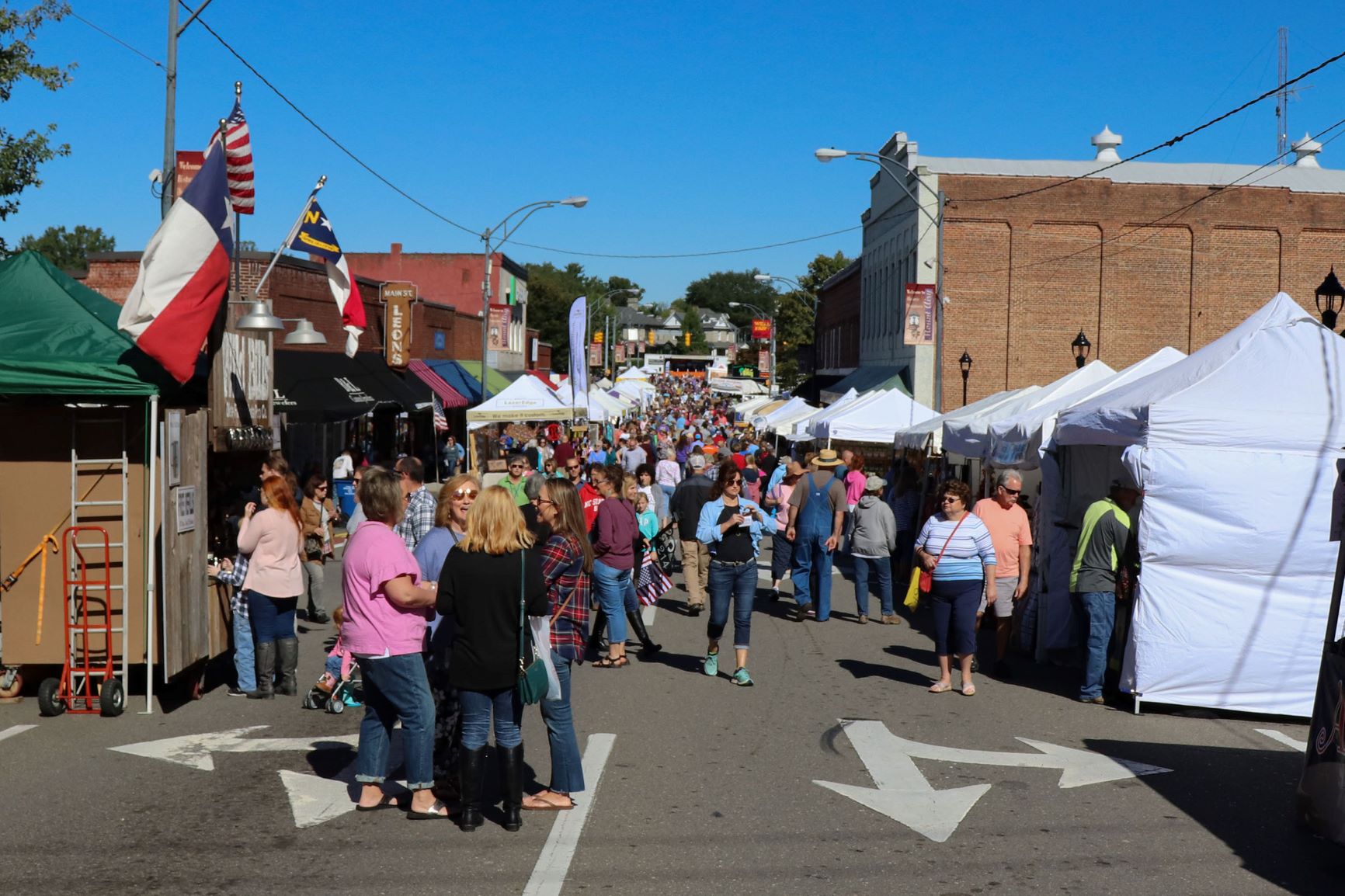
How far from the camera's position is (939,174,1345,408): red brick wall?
40156 mm

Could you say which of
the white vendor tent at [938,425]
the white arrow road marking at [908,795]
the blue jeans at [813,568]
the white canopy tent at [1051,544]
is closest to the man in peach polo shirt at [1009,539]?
the white canopy tent at [1051,544]

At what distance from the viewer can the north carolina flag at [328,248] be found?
795 inches

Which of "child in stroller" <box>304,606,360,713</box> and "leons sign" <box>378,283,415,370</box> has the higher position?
"leons sign" <box>378,283,415,370</box>

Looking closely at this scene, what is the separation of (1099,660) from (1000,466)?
4.82 metres

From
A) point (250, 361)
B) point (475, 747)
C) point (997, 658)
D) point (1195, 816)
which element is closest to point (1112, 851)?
point (1195, 816)

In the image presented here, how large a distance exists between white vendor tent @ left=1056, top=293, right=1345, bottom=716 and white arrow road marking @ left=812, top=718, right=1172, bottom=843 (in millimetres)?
1791

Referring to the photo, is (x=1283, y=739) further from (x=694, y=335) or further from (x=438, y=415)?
(x=694, y=335)

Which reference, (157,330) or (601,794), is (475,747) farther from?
(157,330)

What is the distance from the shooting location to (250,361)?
11625 millimetres

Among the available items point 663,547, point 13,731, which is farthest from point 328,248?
point 13,731

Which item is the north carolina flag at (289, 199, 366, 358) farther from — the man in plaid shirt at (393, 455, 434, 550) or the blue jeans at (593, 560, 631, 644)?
the man in plaid shirt at (393, 455, 434, 550)

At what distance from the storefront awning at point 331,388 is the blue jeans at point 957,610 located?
526 inches

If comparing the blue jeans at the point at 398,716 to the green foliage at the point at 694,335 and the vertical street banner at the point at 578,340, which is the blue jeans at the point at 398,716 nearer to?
the vertical street banner at the point at 578,340

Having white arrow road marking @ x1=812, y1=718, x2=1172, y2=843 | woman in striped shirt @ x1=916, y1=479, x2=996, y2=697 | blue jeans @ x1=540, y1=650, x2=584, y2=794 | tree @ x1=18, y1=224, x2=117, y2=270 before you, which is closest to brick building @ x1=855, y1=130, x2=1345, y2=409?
woman in striped shirt @ x1=916, y1=479, x2=996, y2=697
